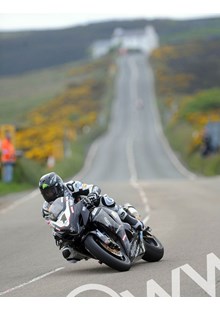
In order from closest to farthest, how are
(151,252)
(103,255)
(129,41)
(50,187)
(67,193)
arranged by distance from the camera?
(103,255), (50,187), (67,193), (151,252), (129,41)

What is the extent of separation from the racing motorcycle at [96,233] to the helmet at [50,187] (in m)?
→ 0.16

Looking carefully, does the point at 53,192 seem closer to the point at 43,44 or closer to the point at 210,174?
the point at 210,174

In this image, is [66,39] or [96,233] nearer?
[96,233]

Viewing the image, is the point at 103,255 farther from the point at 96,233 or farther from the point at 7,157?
the point at 7,157

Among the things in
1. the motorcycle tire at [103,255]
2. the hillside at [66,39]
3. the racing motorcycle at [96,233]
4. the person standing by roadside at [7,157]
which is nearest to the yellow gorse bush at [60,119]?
the hillside at [66,39]

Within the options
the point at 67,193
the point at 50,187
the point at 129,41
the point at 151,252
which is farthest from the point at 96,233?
the point at 129,41

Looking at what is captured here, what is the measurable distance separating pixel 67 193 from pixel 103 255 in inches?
46.3

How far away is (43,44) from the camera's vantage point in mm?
84625

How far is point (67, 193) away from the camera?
509 inches

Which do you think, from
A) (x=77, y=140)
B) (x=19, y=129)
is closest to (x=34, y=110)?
(x=77, y=140)

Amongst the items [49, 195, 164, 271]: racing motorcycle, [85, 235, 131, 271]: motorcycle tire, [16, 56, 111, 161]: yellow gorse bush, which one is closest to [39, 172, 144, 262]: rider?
[49, 195, 164, 271]: racing motorcycle

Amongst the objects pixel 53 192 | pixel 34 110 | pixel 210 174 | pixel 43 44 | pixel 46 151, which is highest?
pixel 43 44

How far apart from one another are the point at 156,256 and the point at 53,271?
61.8 inches
